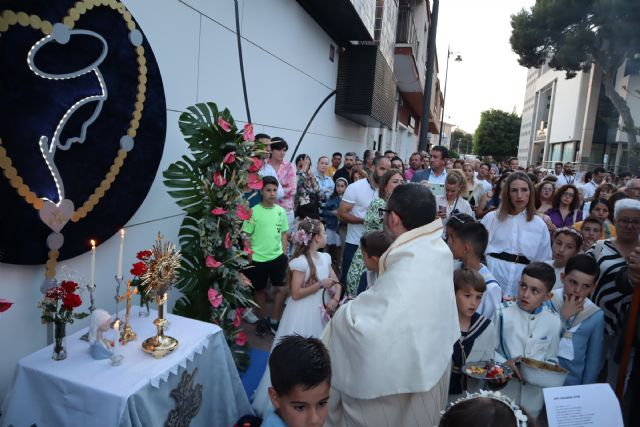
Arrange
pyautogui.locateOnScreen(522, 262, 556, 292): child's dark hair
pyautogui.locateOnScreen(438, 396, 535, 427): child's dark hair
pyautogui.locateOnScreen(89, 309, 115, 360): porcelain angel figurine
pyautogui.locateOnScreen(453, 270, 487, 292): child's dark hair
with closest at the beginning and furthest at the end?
1. pyautogui.locateOnScreen(438, 396, 535, 427): child's dark hair
2. pyautogui.locateOnScreen(89, 309, 115, 360): porcelain angel figurine
3. pyautogui.locateOnScreen(453, 270, 487, 292): child's dark hair
4. pyautogui.locateOnScreen(522, 262, 556, 292): child's dark hair

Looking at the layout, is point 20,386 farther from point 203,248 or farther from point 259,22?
point 259,22

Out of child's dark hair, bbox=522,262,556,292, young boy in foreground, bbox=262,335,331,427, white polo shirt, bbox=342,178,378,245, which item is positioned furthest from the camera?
white polo shirt, bbox=342,178,378,245

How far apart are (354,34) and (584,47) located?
2428cm

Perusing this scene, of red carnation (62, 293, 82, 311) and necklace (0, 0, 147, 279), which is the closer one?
red carnation (62, 293, 82, 311)

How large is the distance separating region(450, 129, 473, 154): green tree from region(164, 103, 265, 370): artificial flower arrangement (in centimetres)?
11651

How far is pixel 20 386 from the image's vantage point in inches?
78.2

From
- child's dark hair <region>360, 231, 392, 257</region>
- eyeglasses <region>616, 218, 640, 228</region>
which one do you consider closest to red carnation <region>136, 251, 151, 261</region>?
child's dark hair <region>360, 231, 392, 257</region>

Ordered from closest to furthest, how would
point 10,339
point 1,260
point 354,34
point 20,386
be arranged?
point 20,386 → point 1,260 → point 10,339 → point 354,34

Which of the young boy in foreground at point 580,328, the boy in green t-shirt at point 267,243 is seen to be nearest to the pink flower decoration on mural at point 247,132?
the boy in green t-shirt at point 267,243

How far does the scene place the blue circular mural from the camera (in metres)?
2.15

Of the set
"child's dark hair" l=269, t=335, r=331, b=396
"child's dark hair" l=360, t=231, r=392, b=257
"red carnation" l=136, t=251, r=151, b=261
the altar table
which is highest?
"child's dark hair" l=360, t=231, r=392, b=257

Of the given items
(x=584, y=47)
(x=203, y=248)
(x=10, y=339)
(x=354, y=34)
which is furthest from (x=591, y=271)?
(x=584, y=47)

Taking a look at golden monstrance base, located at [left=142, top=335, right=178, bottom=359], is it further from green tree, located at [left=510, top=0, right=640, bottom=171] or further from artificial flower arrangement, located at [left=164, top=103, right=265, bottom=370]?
green tree, located at [left=510, top=0, right=640, bottom=171]

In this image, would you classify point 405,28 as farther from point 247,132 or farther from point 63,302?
point 63,302
